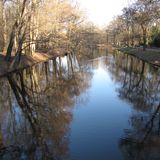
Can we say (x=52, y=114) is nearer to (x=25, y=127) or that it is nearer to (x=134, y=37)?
(x=25, y=127)

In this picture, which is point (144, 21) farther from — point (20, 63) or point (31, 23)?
point (20, 63)

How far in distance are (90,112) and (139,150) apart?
6.86 metres

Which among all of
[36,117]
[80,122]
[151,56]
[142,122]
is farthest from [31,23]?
[142,122]

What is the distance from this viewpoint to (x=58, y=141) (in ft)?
45.9

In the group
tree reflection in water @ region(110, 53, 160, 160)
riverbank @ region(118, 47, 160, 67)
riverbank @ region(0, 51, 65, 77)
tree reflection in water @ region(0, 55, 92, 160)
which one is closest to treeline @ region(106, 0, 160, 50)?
riverbank @ region(118, 47, 160, 67)

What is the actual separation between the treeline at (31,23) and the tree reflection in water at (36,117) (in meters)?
A: 8.53

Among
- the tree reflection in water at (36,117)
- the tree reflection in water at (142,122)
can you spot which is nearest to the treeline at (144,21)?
the tree reflection in water at (142,122)

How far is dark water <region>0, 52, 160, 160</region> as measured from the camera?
12.8 meters

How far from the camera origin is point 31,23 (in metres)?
→ 41.4

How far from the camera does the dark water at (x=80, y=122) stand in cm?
1280

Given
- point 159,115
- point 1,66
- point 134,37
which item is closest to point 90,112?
point 159,115

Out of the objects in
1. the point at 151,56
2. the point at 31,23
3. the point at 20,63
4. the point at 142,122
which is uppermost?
the point at 31,23

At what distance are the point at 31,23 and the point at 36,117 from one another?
2514 cm

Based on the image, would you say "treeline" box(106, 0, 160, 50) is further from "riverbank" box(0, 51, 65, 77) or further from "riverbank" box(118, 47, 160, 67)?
"riverbank" box(0, 51, 65, 77)
